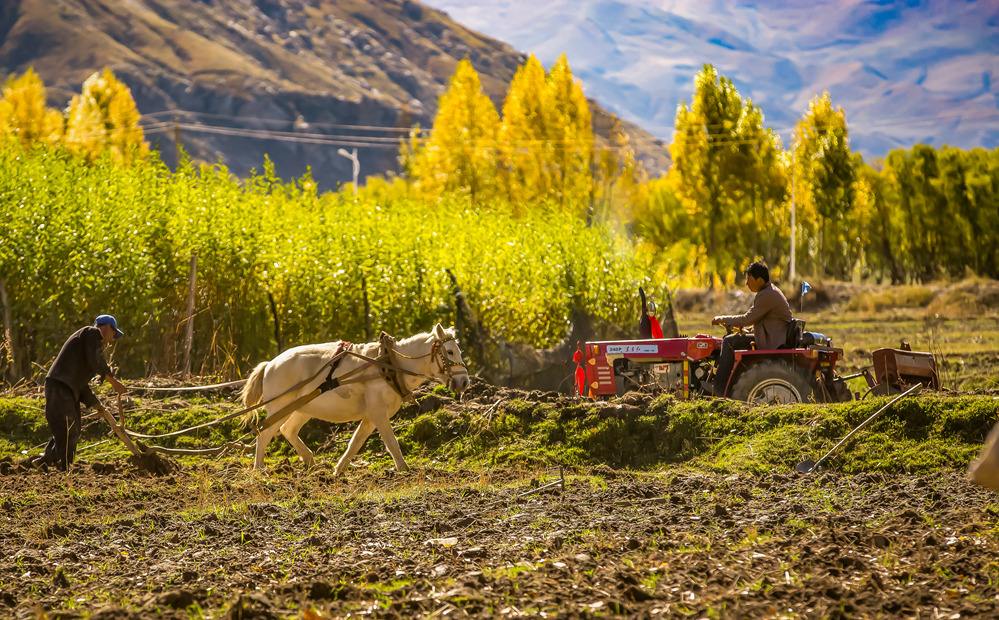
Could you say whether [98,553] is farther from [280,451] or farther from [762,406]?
[762,406]

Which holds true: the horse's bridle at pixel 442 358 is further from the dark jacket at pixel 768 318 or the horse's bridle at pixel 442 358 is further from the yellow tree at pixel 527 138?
the yellow tree at pixel 527 138

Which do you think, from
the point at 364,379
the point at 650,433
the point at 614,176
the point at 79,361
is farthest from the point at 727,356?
the point at 614,176

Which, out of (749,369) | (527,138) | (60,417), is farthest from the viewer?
(527,138)

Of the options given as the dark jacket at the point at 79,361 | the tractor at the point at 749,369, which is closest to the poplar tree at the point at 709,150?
the tractor at the point at 749,369

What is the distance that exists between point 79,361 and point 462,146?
146ft

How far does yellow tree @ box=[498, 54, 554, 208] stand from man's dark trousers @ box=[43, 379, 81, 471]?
146 feet

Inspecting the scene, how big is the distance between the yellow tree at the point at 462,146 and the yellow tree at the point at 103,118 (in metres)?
13.1

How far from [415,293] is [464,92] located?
40.7m

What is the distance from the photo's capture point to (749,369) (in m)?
15.5

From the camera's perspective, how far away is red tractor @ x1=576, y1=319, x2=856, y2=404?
15328 millimetres

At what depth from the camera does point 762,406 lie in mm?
14648

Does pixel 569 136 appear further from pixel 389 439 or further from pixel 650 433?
pixel 389 439

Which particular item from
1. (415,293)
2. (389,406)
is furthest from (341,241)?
(389,406)

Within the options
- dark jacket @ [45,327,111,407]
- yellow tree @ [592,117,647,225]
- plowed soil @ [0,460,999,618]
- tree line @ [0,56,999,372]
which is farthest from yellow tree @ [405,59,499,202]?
plowed soil @ [0,460,999,618]
